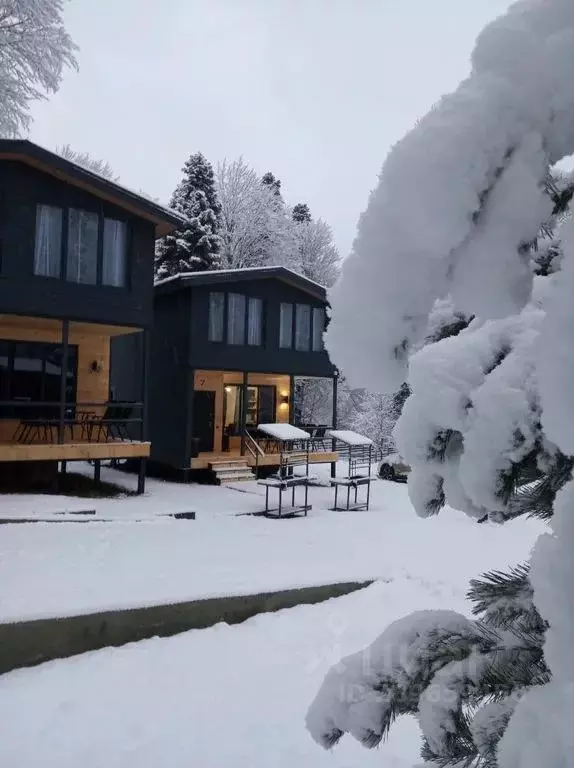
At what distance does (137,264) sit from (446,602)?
38.6 feet

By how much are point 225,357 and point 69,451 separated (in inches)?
274

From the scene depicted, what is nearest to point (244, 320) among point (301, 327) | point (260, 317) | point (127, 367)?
point (260, 317)

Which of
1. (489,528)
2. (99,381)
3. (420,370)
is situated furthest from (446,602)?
(99,381)

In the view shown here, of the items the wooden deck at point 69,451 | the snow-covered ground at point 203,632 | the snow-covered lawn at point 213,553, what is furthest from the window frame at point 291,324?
the snow-covered ground at point 203,632

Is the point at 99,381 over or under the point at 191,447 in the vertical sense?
over

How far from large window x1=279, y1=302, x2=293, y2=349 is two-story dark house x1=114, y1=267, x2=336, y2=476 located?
36 millimetres

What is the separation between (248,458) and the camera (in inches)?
763

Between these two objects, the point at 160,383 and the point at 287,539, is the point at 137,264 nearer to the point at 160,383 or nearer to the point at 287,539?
the point at 160,383

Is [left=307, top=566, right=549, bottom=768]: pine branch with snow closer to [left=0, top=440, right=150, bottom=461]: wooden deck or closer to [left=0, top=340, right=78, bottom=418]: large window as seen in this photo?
[left=0, top=440, right=150, bottom=461]: wooden deck

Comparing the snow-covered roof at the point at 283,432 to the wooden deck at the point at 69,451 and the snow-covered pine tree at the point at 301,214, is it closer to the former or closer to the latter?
the wooden deck at the point at 69,451

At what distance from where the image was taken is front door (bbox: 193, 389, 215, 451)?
20516mm

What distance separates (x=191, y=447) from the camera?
1897 cm

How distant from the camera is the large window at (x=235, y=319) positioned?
1933 centimetres

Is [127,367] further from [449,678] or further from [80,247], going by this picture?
[449,678]
